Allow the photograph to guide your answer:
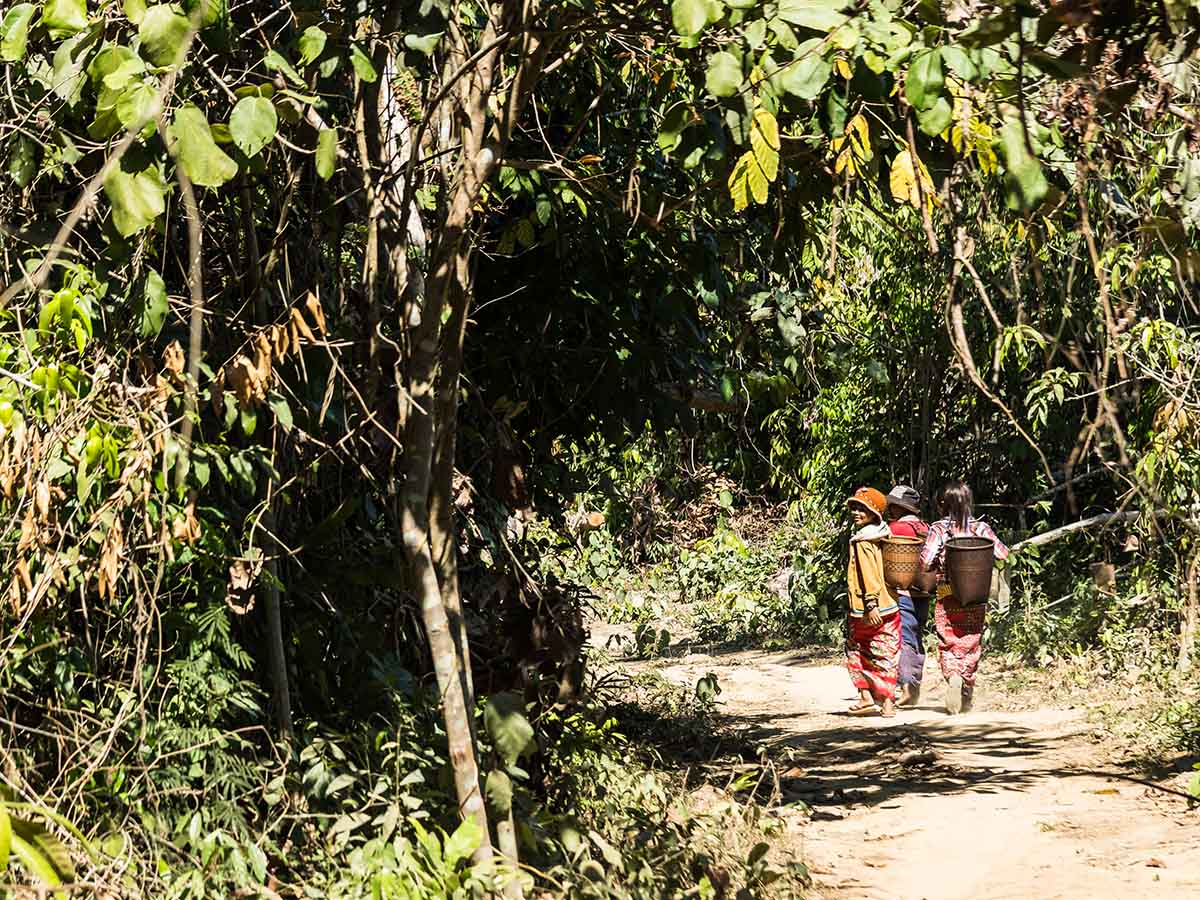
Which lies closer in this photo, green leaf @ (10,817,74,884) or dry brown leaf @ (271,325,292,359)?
green leaf @ (10,817,74,884)

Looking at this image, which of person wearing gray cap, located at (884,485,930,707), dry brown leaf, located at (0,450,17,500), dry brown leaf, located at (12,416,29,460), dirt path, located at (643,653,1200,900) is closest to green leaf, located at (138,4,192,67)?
dry brown leaf, located at (12,416,29,460)

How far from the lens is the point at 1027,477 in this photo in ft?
47.0

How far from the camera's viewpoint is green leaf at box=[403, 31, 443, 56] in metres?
4.44

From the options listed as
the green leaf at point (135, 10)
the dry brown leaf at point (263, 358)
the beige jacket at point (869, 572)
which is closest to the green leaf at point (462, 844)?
the dry brown leaf at point (263, 358)

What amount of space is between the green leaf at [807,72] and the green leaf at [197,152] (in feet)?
4.49

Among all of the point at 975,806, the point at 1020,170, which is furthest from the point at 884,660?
the point at 1020,170

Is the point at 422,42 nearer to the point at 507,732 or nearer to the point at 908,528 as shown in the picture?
the point at 507,732

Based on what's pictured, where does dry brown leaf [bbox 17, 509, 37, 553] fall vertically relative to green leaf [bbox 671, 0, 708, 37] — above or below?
below

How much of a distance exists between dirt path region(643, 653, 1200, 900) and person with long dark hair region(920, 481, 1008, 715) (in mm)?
270

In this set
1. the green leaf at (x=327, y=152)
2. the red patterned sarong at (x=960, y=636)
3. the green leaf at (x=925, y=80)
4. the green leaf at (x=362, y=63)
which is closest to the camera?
the green leaf at (x=925, y=80)

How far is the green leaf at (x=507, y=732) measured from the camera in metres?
4.85

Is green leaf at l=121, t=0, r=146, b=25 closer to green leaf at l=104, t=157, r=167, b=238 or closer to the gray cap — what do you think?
green leaf at l=104, t=157, r=167, b=238

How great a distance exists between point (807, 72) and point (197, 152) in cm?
148

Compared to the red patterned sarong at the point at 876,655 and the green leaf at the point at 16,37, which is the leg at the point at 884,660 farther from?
the green leaf at the point at 16,37
